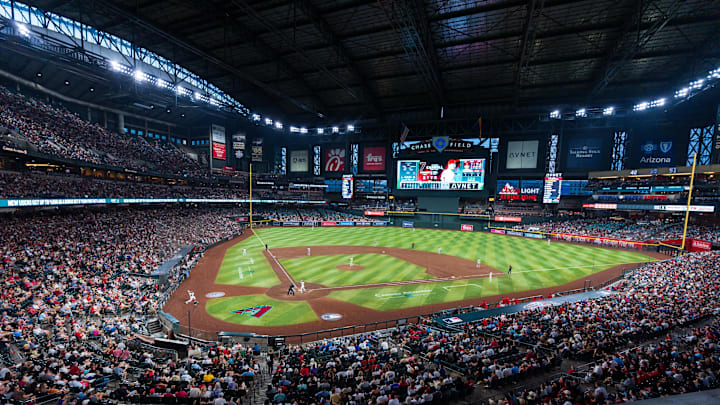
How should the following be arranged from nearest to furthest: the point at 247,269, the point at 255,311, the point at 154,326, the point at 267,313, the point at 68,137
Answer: the point at 154,326
the point at 267,313
the point at 255,311
the point at 247,269
the point at 68,137

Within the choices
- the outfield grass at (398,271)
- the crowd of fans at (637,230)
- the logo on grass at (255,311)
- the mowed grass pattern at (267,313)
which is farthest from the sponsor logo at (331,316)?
the crowd of fans at (637,230)

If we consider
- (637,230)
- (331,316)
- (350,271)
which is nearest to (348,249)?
(350,271)

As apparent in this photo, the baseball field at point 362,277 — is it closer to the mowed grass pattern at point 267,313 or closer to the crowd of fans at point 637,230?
the mowed grass pattern at point 267,313

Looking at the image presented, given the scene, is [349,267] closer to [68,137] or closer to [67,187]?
[67,187]

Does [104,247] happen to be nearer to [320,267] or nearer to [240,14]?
[320,267]

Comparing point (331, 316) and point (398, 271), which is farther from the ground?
point (331, 316)

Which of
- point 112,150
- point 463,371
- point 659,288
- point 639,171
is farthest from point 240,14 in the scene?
point 639,171

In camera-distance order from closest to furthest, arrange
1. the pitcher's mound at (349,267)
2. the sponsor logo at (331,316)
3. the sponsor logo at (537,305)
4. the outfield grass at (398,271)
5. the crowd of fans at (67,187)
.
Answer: the sponsor logo at (537,305) → the sponsor logo at (331,316) → the outfield grass at (398,271) → the crowd of fans at (67,187) → the pitcher's mound at (349,267)

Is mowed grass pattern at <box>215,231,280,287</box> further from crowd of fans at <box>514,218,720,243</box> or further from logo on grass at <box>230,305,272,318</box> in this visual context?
crowd of fans at <box>514,218,720,243</box>
